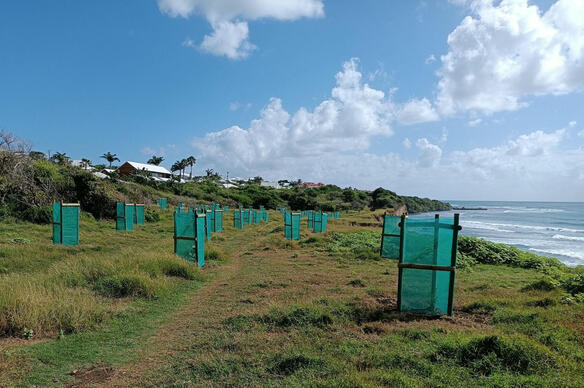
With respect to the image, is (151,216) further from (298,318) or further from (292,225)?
(298,318)

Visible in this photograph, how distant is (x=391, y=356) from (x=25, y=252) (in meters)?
11.8

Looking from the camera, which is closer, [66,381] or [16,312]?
[66,381]

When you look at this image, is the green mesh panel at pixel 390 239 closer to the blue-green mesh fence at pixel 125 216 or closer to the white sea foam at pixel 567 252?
the blue-green mesh fence at pixel 125 216

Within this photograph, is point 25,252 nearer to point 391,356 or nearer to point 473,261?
point 391,356

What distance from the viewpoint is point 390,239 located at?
48.8 ft

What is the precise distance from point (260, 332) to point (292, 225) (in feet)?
47.8

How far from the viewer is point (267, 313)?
20.5 feet

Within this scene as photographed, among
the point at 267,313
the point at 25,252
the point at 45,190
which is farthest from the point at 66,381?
the point at 45,190

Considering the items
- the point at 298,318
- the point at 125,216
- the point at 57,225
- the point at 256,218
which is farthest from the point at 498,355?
the point at 256,218

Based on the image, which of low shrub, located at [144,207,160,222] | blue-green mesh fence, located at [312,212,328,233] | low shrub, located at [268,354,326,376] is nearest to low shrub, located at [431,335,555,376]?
low shrub, located at [268,354,326,376]

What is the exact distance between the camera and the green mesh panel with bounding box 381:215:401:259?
14727 millimetres

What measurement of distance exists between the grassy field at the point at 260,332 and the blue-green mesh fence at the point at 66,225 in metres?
3.53

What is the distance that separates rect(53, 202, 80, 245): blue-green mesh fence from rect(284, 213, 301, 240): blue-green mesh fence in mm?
10227

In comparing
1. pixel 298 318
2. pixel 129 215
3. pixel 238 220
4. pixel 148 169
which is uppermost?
pixel 148 169
